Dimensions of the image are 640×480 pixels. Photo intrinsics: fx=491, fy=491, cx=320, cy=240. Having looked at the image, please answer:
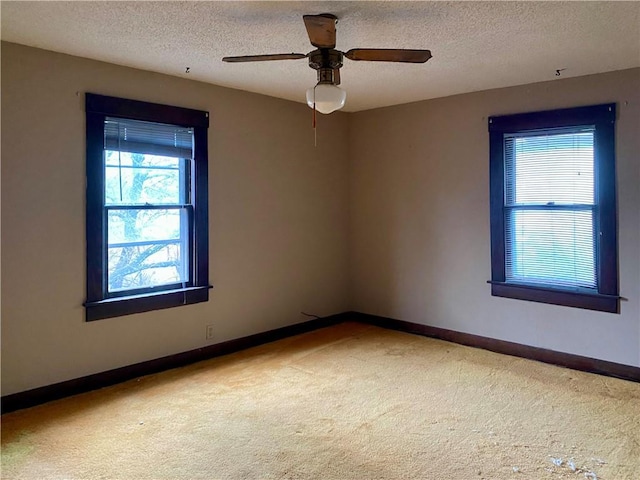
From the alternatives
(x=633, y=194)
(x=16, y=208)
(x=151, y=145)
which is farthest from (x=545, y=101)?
(x=16, y=208)

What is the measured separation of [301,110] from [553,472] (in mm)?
3872

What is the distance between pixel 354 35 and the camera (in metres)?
3.01

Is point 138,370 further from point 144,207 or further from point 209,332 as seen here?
point 144,207

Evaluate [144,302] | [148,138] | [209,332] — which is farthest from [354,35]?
[209,332]

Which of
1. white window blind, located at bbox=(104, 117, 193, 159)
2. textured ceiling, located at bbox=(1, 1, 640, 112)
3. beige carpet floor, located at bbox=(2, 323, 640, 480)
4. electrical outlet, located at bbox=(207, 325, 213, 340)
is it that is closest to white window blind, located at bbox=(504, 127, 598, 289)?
textured ceiling, located at bbox=(1, 1, 640, 112)

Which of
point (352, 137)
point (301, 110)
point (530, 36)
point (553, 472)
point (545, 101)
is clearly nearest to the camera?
point (553, 472)

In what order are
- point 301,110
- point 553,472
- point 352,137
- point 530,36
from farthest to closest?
point 352,137, point 301,110, point 530,36, point 553,472

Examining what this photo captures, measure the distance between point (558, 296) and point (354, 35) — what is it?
108 inches

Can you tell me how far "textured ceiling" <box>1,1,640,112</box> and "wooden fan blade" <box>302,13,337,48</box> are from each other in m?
0.08

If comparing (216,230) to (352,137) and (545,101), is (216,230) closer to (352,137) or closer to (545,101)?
(352,137)

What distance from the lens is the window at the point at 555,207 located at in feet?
12.7

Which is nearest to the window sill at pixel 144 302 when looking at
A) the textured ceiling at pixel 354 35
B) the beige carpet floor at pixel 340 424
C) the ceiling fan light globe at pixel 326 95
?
the beige carpet floor at pixel 340 424

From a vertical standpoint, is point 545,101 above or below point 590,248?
above

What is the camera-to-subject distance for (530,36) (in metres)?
3.03
